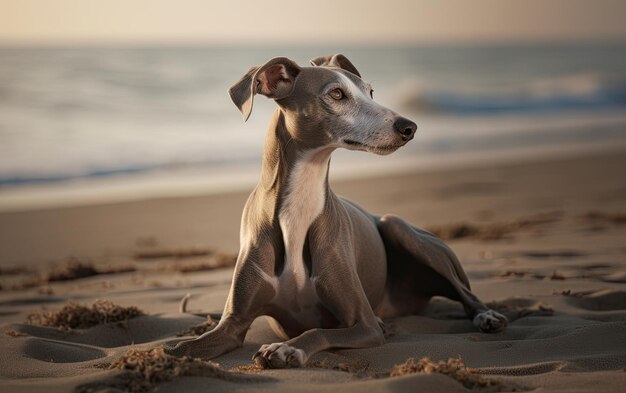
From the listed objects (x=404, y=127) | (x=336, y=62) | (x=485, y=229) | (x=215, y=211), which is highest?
(x=336, y=62)

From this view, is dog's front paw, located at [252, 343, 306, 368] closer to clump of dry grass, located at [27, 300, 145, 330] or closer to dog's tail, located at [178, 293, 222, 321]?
dog's tail, located at [178, 293, 222, 321]

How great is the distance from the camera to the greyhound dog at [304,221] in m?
4.97

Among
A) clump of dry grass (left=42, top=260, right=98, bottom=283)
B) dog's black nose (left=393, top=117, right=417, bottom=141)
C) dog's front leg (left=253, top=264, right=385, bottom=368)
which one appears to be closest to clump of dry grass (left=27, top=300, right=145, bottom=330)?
dog's front leg (left=253, top=264, right=385, bottom=368)

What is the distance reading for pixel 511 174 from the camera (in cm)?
1490

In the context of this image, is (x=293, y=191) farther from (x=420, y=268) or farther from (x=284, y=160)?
(x=420, y=268)

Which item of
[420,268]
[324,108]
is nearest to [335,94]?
[324,108]

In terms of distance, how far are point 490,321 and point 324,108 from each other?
1804 millimetres

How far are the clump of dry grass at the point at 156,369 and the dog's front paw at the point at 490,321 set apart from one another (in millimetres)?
2149

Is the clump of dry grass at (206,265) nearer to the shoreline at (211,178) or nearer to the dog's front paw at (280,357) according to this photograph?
the dog's front paw at (280,357)

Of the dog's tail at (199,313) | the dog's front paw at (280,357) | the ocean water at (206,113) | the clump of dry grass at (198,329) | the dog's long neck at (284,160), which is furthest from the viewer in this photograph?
the ocean water at (206,113)

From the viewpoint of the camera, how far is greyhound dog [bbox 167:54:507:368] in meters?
4.97

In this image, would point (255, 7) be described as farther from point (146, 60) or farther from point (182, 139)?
point (182, 139)

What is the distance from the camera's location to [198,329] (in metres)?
5.85

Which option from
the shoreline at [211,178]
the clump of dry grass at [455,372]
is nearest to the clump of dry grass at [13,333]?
the clump of dry grass at [455,372]
